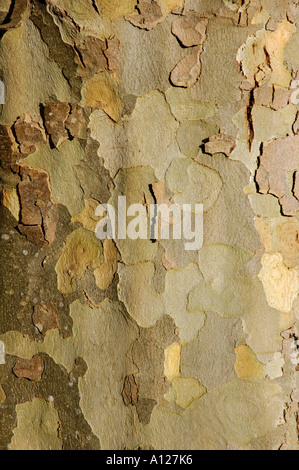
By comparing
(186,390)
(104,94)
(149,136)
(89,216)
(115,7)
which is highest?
(115,7)

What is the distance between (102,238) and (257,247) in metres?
0.37

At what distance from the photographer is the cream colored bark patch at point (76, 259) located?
102 centimetres

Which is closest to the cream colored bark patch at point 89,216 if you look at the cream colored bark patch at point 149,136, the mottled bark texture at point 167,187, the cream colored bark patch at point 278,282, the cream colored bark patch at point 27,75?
the mottled bark texture at point 167,187

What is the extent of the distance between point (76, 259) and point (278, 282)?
1.61 ft

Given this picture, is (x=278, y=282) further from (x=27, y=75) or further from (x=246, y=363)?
(x=27, y=75)

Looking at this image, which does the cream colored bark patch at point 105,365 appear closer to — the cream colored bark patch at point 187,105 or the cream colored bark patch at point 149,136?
the cream colored bark patch at point 149,136

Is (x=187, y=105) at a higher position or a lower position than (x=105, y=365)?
higher

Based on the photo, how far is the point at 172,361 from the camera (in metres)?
1.00

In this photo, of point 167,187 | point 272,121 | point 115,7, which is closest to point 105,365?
point 167,187

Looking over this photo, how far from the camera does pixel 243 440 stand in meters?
0.99

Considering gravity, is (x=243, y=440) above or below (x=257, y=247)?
below

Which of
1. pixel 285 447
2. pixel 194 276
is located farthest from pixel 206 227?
pixel 285 447

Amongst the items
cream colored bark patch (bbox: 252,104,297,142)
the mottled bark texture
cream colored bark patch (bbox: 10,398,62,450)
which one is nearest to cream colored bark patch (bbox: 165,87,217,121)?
the mottled bark texture

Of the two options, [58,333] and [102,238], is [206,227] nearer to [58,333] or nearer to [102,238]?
[102,238]
